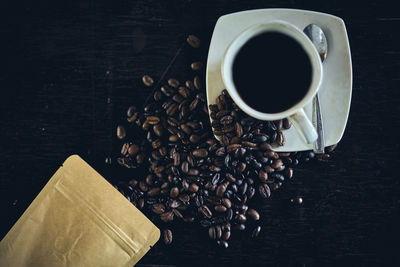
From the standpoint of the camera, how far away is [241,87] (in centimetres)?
85

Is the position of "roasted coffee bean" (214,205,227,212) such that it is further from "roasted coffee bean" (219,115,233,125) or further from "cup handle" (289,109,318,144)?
"cup handle" (289,109,318,144)

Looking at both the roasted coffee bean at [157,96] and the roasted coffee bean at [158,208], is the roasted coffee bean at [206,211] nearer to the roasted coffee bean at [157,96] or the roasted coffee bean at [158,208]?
the roasted coffee bean at [158,208]

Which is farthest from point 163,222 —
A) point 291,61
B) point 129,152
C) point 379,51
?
point 379,51

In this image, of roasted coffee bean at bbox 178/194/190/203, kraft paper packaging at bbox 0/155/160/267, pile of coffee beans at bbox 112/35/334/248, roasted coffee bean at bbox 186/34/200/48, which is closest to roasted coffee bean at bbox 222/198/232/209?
pile of coffee beans at bbox 112/35/334/248

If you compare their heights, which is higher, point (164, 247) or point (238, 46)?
point (238, 46)

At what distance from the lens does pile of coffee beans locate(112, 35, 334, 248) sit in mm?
1031

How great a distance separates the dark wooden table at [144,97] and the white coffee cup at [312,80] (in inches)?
9.6

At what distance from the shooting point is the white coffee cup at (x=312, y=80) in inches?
31.2

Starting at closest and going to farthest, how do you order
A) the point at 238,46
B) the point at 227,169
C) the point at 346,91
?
the point at 238,46 → the point at 346,91 → the point at 227,169

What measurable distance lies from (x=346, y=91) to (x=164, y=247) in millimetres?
675

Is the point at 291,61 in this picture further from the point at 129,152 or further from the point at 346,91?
the point at 129,152

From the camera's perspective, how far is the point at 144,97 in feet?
3.50

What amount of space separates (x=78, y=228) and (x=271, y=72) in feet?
2.30

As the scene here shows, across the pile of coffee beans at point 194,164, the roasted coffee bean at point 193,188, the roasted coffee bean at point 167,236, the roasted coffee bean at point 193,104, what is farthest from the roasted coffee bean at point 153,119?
the roasted coffee bean at point 167,236
